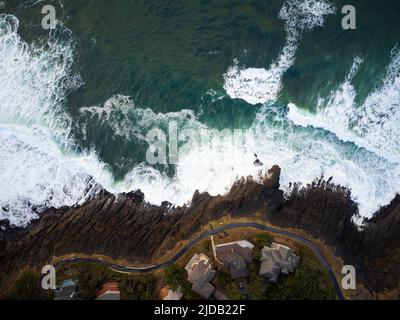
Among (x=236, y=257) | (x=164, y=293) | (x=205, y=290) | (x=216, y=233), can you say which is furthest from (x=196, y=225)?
(x=164, y=293)

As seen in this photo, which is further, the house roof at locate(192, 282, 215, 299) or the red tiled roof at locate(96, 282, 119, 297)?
the red tiled roof at locate(96, 282, 119, 297)

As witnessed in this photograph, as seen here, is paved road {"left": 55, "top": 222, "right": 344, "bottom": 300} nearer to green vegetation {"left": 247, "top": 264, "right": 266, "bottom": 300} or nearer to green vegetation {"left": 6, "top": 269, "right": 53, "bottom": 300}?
green vegetation {"left": 6, "top": 269, "right": 53, "bottom": 300}

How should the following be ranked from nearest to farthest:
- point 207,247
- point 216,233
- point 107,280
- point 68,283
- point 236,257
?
point 236,257, point 68,283, point 107,280, point 207,247, point 216,233

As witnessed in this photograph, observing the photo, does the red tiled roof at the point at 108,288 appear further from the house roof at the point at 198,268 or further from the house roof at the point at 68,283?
the house roof at the point at 198,268

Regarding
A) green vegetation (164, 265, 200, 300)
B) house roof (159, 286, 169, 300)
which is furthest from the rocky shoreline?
house roof (159, 286, 169, 300)

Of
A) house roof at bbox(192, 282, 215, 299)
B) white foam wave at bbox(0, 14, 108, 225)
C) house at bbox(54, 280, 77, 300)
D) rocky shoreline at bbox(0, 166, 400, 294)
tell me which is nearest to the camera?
house roof at bbox(192, 282, 215, 299)

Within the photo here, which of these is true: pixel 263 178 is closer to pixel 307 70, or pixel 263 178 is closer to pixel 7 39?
pixel 307 70

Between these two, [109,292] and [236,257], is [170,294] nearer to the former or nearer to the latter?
[109,292]
